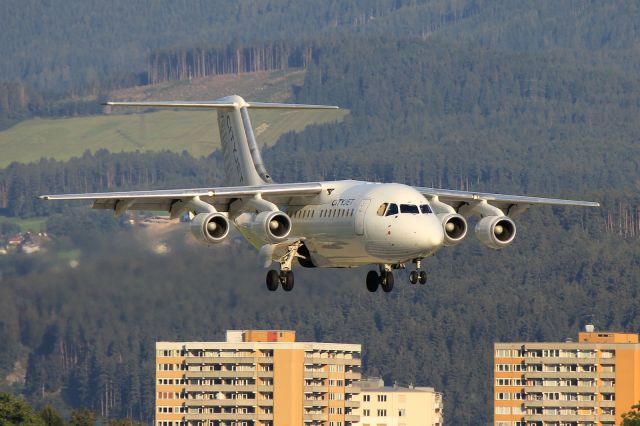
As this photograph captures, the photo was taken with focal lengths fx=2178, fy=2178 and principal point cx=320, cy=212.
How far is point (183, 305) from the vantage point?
92938mm

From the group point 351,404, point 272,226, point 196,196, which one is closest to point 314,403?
point 351,404

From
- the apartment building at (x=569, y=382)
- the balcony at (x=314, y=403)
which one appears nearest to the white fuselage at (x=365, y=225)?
the balcony at (x=314, y=403)

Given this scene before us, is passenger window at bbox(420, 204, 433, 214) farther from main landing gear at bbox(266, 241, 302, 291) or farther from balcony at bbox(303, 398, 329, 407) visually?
balcony at bbox(303, 398, 329, 407)

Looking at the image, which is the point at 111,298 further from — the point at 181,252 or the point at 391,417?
the point at 391,417

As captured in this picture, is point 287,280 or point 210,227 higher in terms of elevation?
point 210,227

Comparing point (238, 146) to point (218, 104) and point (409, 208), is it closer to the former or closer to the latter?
point (218, 104)

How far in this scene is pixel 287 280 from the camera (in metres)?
58.6

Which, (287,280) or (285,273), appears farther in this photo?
Result: (285,273)

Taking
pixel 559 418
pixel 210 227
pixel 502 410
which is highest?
pixel 502 410

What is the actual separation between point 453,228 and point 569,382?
128 metres

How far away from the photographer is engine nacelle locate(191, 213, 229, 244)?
185 ft

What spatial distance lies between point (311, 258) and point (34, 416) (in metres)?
64.7

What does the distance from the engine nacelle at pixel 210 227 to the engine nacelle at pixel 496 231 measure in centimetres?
696

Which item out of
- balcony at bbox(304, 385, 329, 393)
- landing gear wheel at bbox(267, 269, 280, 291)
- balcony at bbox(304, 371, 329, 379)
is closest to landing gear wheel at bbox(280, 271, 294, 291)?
landing gear wheel at bbox(267, 269, 280, 291)
